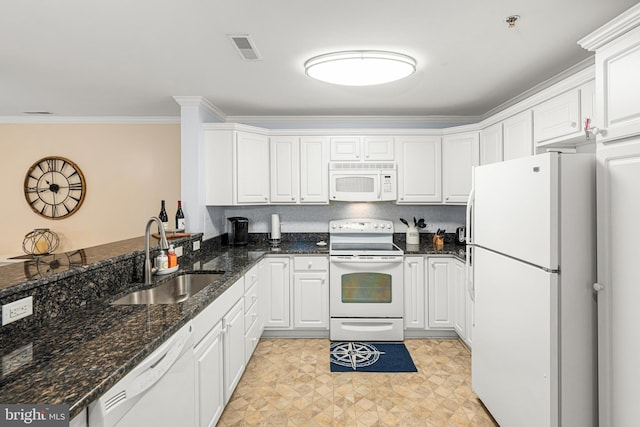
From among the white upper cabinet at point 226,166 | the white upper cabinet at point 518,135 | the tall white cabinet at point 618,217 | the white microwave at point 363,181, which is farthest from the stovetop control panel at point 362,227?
the tall white cabinet at point 618,217

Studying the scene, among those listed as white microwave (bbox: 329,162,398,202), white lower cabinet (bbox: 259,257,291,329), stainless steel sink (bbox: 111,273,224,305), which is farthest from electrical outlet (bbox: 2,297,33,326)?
white microwave (bbox: 329,162,398,202)

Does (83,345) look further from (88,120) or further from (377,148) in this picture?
(88,120)

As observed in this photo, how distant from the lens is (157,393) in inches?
52.8

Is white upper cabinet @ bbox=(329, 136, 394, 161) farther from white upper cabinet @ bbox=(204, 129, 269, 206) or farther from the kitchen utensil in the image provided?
the kitchen utensil

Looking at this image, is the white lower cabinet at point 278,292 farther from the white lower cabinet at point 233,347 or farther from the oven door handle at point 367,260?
the white lower cabinet at point 233,347

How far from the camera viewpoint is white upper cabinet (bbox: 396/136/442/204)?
395 centimetres

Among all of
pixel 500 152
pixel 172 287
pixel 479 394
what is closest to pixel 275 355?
pixel 172 287

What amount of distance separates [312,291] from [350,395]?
122 centimetres

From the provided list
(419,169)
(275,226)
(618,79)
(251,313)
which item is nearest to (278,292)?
(251,313)

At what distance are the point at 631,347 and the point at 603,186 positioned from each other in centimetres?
69

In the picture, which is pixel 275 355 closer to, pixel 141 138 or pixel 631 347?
pixel 631 347

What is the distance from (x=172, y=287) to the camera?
246cm

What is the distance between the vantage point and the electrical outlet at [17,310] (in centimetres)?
133

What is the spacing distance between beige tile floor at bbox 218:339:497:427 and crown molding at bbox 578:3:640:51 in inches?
86.9
